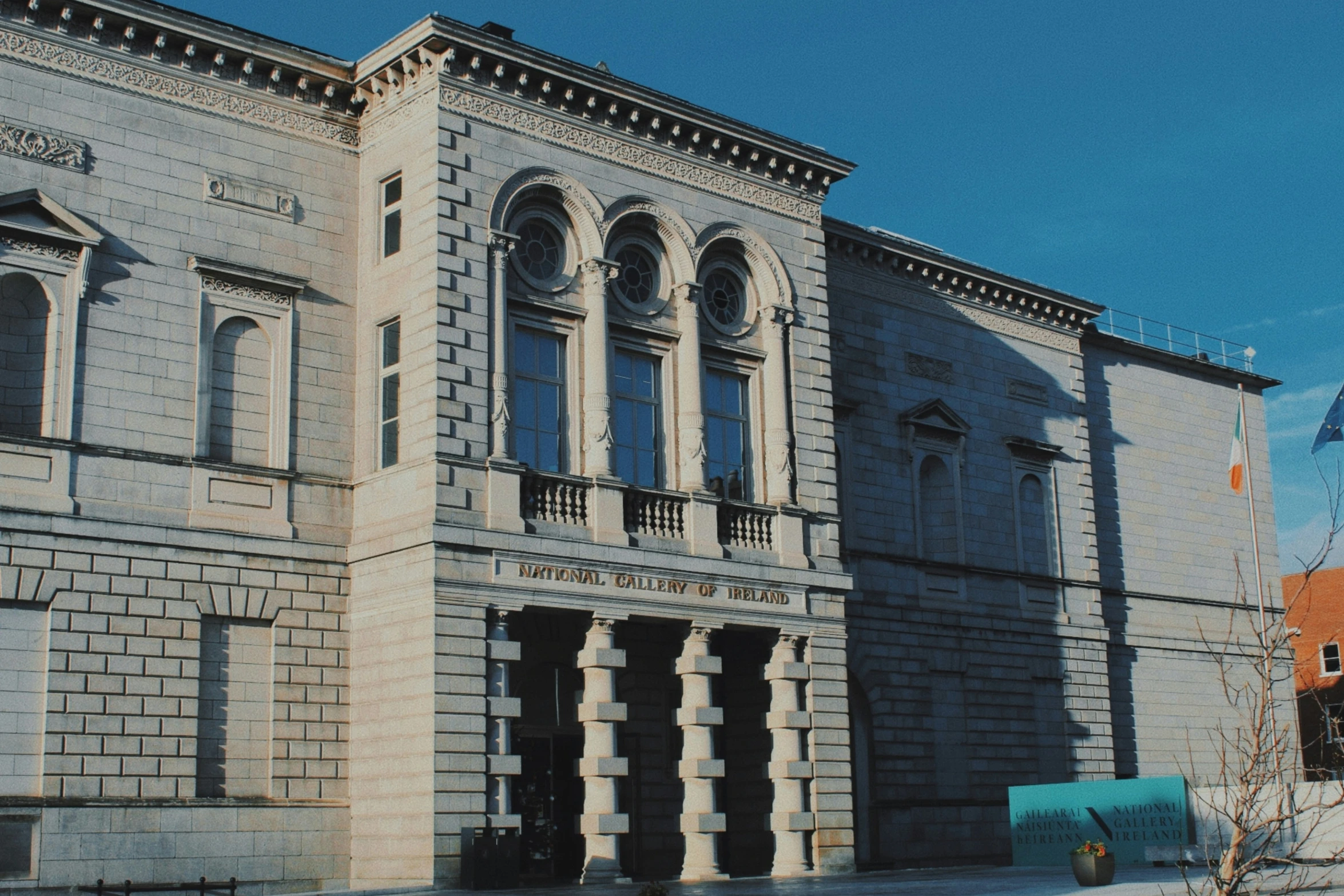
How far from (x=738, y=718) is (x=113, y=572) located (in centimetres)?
1318

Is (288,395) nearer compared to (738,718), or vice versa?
(288,395)

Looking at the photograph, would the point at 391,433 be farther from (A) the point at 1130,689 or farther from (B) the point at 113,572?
(A) the point at 1130,689

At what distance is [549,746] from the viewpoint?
1173 inches

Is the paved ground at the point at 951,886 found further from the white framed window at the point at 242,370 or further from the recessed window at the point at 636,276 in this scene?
the recessed window at the point at 636,276

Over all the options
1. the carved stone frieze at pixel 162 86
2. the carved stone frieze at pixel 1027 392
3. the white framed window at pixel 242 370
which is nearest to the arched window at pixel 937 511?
the carved stone frieze at pixel 1027 392

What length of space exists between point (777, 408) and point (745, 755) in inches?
285

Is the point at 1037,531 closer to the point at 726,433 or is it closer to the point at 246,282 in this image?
the point at 726,433

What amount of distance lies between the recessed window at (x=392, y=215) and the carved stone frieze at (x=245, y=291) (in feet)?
6.48

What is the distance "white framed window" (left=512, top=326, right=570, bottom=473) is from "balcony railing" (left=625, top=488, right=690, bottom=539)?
4.56 ft

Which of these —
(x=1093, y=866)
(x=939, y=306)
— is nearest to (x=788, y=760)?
(x=1093, y=866)

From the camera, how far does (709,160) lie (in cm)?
3133

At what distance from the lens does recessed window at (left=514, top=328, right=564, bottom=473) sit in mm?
27812

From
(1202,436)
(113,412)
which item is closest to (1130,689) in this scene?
(1202,436)

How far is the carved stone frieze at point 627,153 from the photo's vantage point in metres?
27.8
